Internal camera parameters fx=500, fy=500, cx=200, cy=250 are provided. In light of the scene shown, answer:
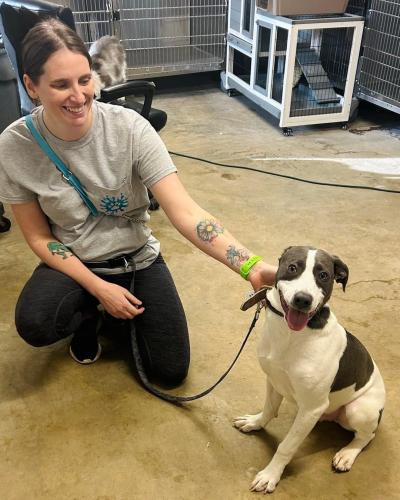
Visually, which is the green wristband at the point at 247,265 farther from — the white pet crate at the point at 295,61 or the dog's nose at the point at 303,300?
the white pet crate at the point at 295,61

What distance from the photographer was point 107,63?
2.51 metres

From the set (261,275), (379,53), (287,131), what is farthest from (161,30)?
(261,275)

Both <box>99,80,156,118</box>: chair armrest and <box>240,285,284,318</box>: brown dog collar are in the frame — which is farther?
<box>99,80,156,118</box>: chair armrest

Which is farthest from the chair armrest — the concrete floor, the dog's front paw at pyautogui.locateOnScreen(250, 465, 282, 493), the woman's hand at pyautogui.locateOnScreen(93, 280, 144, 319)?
the dog's front paw at pyautogui.locateOnScreen(250, 465, 282, 493)

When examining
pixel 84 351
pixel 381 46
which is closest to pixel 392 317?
pixel 84 351

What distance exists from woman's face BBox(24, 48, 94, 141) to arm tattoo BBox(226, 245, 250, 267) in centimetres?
55

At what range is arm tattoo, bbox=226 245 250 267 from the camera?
134cm

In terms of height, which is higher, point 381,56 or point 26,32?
point 26,32

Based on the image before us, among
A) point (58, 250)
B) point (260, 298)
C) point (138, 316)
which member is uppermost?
point (260, 298)

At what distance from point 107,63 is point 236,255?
5.26 ft

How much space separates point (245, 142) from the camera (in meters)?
3.54

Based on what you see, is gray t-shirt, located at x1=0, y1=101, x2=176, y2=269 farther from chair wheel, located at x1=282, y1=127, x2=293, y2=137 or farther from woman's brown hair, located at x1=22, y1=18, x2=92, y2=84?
chair wheel, located at x1=282, y1=127, x2=293, y2=137

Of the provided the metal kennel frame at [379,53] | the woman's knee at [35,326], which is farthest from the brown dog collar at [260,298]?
the metal kennel frame at [379,53]

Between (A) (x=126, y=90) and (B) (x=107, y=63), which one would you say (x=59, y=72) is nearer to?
(A) (x=126, y=90)
